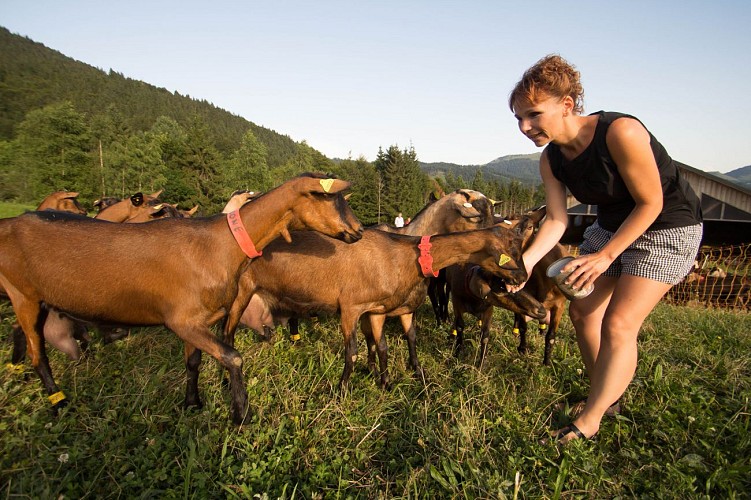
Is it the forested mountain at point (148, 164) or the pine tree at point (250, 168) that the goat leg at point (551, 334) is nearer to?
the forested mountain at point (148, 164)

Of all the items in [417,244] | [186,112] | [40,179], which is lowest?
[40,179]

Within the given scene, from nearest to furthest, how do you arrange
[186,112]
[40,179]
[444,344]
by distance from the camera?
1. [444,344]
2. [40,179]
3. [186,112]

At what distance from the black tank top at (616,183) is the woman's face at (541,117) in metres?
0.24

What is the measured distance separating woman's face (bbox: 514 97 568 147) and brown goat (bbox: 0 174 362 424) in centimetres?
137

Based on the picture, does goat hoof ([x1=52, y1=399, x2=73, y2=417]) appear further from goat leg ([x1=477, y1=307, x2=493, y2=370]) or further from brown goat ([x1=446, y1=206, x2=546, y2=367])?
goat leg ([x1=477, y1=307, x2=493, y2=370])

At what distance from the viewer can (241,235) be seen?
10.1 feet

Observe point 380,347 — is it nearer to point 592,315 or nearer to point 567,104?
point 592,315

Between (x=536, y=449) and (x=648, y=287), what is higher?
(x=648, y=287)

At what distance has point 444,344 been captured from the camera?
5426mm

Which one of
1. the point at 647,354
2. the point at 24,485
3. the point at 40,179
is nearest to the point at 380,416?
the point at 24,485

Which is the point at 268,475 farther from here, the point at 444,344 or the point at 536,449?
the point at 444,344

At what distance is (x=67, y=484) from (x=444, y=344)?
163 inches

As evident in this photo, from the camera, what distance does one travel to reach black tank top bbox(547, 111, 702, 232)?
2504mm

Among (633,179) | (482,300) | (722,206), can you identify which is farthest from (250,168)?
(633,179)
